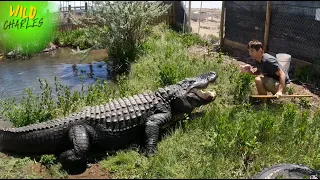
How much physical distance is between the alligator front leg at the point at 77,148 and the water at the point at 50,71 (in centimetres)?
297

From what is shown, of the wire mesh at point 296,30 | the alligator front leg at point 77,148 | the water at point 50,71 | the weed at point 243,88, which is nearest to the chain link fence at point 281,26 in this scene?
the wire mesh at point 296,30

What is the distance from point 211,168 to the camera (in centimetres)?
378

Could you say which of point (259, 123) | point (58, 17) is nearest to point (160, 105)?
point (259, 123)

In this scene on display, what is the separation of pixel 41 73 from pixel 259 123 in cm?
650

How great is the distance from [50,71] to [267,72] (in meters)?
5.99

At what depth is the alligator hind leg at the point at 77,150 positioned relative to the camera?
4.25m

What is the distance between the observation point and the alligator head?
16.6 feet

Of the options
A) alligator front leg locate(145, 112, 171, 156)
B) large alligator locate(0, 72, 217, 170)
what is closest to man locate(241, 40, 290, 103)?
large alligator locate(0, 72, 217, 170)

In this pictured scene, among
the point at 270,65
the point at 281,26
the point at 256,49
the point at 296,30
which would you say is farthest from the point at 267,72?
the point at 281,26

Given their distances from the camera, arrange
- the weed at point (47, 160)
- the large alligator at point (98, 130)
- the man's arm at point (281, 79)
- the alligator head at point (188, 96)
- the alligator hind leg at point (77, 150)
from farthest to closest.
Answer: the man's arm at point (281, 79) → the alligator head at point (188, 96) → the large alligator at point (98, 130) → the weed at point (47, 160) → the alligator hind leg at point (77, 150)

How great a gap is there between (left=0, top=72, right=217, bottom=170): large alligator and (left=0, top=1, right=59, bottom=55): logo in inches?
250

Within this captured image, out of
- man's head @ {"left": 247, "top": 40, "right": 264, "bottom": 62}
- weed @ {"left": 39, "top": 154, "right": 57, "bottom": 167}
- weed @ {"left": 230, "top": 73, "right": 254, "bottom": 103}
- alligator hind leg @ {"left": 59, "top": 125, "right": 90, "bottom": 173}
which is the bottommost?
weed @ {"left": 39, "top": 154, "right": 57, "bottom": 167}

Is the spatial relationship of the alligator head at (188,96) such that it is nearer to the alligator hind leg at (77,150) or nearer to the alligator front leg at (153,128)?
the alligator front leg at (153,128)

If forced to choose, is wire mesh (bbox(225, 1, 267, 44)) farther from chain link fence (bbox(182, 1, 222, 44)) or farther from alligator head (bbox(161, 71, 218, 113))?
alligator head (bbox(161, 71, 218, 113))
